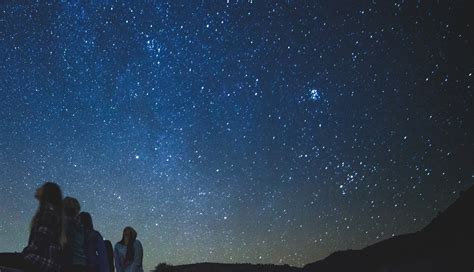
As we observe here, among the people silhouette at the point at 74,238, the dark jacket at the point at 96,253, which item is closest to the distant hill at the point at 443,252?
the dark jacket at the point at 96,253

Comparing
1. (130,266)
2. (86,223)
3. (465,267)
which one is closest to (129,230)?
(130,266)

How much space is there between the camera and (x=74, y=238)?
355 cm

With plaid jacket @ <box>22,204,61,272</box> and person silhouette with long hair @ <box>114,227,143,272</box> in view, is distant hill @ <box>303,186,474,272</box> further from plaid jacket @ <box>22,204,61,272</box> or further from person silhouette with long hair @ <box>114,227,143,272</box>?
plaid jacket @ <box>22,204,61,272</box>

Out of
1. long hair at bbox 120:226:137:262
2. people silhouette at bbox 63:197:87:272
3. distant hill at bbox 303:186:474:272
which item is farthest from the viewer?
distant hill at bbox 303:186:474:272

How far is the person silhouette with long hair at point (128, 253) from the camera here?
5664 mm

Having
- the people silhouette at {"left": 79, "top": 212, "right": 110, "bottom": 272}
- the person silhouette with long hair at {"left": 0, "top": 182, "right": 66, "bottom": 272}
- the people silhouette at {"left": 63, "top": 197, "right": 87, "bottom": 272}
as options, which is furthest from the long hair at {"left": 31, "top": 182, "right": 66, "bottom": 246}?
the people silhouette at {"left": 79, "top": 212, "right": 110, "bottom": 272}

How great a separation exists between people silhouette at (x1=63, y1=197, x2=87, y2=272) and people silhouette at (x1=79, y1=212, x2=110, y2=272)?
9 centimetres

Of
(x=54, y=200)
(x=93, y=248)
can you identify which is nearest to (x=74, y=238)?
(x=93, y=248)

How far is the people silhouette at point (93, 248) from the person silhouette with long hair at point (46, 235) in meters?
0.60

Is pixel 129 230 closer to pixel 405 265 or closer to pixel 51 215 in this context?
pixel 51 215

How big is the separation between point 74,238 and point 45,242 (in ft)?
1.86

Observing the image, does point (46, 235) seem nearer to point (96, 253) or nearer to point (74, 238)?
A: point (74, 238)

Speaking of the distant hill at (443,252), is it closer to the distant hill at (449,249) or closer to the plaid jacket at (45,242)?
the distant hill at (449,249)

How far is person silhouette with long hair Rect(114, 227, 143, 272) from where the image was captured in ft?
18.6
